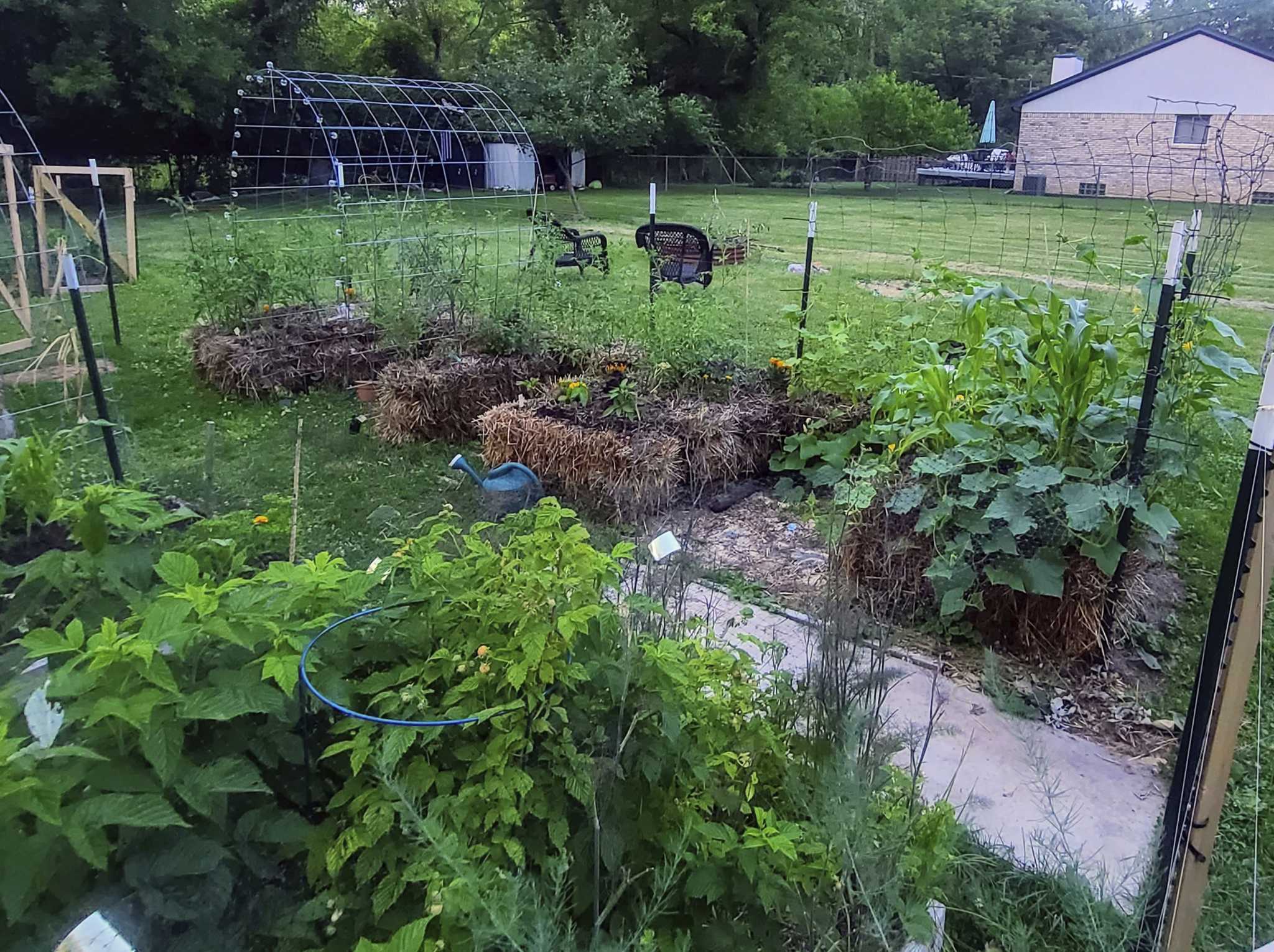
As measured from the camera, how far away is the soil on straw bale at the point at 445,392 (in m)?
4.52

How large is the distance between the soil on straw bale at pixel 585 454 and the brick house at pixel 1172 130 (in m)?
2.12

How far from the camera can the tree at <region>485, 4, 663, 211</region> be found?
15.5 meters

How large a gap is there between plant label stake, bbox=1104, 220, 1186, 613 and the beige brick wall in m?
0.49

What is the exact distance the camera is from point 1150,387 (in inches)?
103

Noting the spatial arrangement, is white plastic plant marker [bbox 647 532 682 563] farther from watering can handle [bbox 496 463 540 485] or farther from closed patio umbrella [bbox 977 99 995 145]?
closed patio umbrella [bbox 977 99 995 145]

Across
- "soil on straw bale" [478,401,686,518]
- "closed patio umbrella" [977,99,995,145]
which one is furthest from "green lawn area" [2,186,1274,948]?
"closed patio umbrella" [977,99,995,145]

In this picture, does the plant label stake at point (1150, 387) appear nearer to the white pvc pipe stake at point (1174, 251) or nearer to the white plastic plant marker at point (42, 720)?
the white pvc pipe stake at point (1174, 251)

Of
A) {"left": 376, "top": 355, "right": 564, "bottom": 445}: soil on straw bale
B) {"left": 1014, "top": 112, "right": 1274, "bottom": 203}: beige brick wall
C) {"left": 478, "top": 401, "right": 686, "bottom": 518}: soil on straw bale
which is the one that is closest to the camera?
{"left": 1014, "top": 112, "right": 1274, "bottom": 203}: beige brick wall

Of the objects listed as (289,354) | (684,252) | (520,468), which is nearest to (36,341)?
(289,354)

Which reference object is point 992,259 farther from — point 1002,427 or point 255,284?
point 255,284

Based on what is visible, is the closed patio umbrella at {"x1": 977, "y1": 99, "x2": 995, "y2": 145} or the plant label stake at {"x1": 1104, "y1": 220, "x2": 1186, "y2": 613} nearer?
the plant label stake at {"x1": 1104, "y1": 220, "x2": 1186, "y2": 613}

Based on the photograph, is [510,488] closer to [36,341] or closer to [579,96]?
[36,341]

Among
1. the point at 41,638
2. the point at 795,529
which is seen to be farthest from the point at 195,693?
the point at 795,529

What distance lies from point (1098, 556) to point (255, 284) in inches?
197
